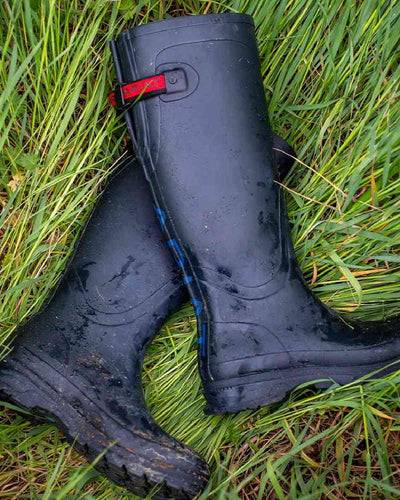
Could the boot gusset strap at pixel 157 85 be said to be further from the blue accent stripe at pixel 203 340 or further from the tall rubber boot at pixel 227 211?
the blue accent stripe at pixel 203 340

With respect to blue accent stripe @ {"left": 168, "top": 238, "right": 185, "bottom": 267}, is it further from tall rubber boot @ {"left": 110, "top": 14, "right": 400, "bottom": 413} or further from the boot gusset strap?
the boot gusset strap

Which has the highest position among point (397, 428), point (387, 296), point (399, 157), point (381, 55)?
point (381, 55)

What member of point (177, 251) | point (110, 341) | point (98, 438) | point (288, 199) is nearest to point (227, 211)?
point (177, 251)

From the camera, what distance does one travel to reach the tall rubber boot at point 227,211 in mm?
1298

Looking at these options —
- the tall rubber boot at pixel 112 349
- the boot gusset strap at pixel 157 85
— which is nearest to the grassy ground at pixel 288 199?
the tall rubber boot at pixel 112 349

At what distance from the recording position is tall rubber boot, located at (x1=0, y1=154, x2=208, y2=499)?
4.16 ft

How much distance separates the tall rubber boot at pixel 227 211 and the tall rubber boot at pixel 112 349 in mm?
107

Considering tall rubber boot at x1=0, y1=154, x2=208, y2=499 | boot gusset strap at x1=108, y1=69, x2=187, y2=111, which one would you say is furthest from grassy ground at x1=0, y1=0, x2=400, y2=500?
boot gusset strap at x1=108, y1=69, x2=187, y2=111

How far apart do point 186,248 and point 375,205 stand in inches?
21.0

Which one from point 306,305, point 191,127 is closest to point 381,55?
point 191,127

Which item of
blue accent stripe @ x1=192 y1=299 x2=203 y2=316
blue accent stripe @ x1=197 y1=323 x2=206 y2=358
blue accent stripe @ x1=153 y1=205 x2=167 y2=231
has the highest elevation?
blue accent stripe @ x1=153 y1=205 x2=167 y2=231

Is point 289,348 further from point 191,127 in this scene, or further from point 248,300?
point 191,127

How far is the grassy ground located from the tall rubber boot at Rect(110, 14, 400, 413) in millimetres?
111

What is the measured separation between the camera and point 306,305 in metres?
1.40
